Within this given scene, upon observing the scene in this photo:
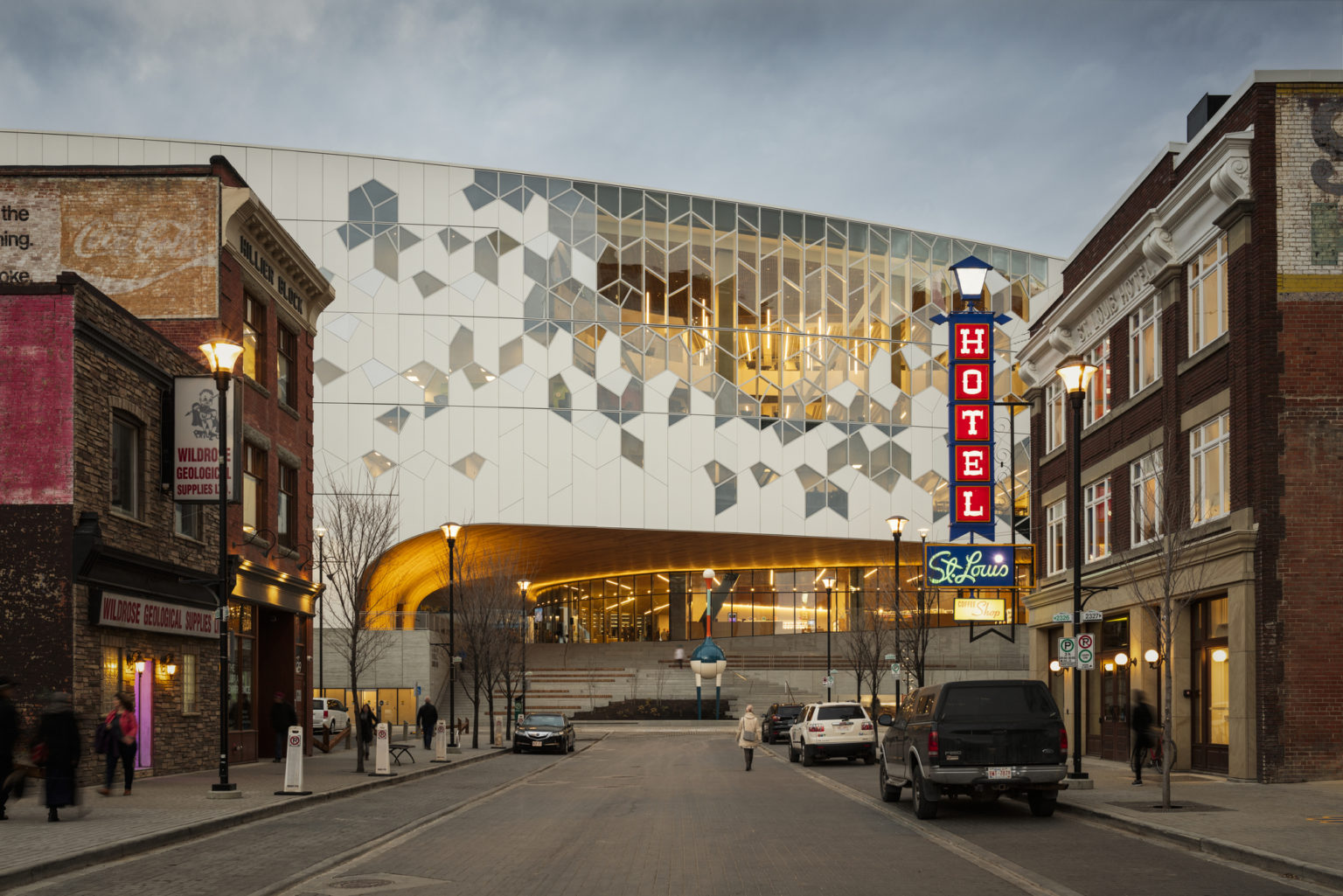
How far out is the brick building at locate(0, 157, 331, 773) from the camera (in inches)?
870

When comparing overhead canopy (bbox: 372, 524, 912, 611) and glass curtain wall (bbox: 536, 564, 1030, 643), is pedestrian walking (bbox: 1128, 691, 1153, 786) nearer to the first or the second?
overhead canopy (bbox: 372, 524, 912, 611)

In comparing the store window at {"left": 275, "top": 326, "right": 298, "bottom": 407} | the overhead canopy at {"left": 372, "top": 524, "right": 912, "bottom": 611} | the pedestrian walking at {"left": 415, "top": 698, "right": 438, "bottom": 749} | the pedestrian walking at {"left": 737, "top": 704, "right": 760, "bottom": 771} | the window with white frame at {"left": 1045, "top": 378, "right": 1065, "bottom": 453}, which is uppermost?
the store window at {"left": 275, "top": 326, "right": 298, "bottom": 407}

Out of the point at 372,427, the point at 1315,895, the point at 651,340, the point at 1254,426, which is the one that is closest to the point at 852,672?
the point at 651,340

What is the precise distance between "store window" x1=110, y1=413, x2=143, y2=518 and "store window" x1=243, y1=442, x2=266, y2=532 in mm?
7344

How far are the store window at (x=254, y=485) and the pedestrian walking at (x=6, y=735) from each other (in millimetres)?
15571

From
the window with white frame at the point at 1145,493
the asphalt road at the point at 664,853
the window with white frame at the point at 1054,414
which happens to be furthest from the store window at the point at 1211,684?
the window with white frame at the point at 1054,414

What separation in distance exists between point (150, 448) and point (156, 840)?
11.6 m

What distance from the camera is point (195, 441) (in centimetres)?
2634

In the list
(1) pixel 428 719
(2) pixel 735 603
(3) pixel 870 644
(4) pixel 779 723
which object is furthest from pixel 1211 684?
(2) pixel 735 603

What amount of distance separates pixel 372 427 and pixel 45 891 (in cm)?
5131

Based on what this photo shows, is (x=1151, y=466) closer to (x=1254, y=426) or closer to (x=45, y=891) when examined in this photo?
(x=1254, y=426)

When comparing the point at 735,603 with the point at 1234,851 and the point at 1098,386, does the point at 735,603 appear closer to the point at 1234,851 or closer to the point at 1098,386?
the point at 1098,386

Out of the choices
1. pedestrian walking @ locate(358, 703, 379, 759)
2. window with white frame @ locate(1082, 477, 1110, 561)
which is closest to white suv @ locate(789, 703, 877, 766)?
window with white frame @ locate(1082, 477, 1110, 561)

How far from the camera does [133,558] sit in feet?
79.3
